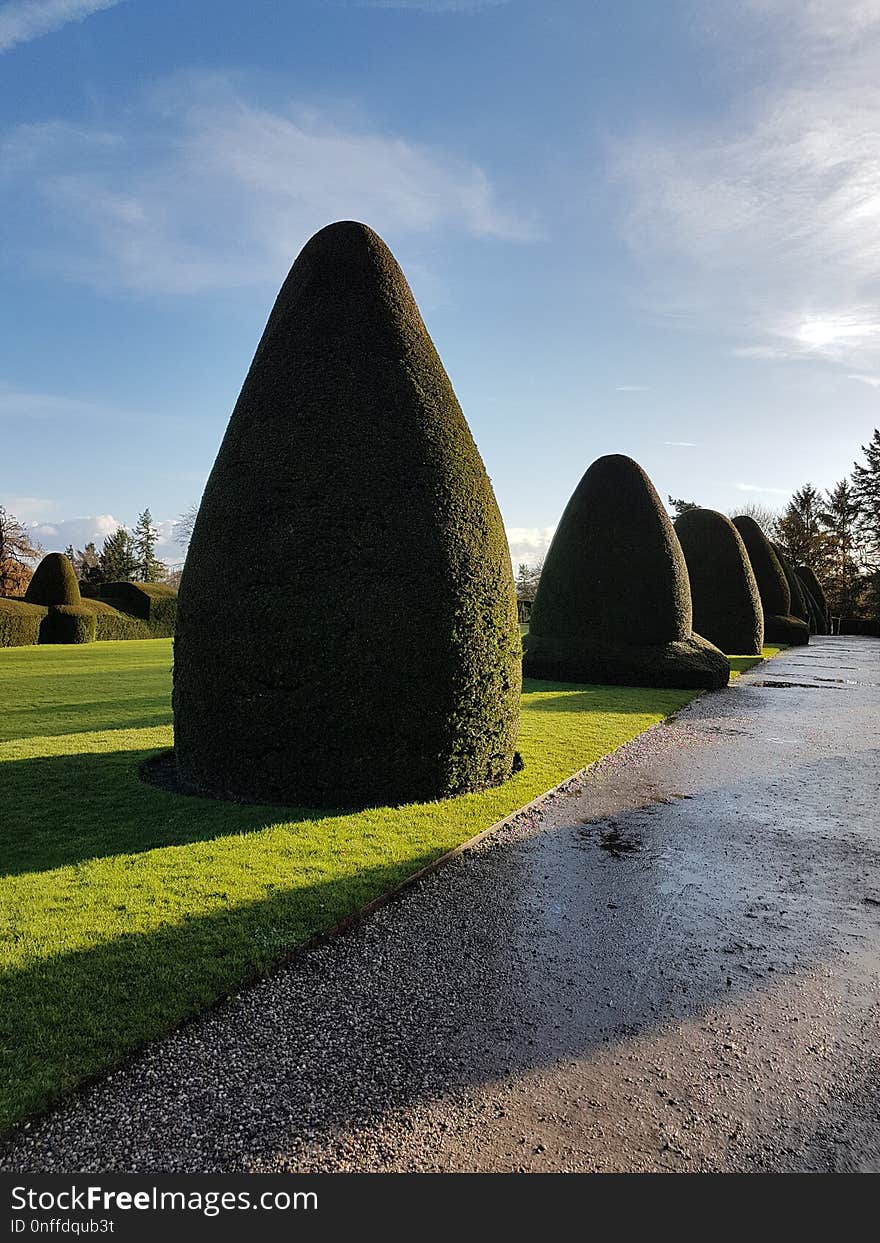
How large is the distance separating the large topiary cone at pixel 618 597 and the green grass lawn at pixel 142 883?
6.93 meters

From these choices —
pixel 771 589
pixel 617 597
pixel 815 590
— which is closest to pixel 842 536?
pixel 815 590

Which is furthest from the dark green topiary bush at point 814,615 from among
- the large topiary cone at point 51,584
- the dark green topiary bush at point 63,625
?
the large topiary cone at point 51,584

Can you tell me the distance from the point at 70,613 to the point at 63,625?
0.54 metres

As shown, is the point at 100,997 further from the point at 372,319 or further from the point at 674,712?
the point at 674,712

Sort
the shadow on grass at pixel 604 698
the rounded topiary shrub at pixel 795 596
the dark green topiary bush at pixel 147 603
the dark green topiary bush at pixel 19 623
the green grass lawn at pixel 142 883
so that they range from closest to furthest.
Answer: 1. the green grass lawn at pixel 142 883
2. the shadow on grass at pixel 604 698
3. the dark green topiary bush at pixel 19 623
4. the dark green topiary bush at pixel 147 603
5. the rounded topiary shrub at pixel 795 596

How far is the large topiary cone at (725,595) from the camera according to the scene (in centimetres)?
2383

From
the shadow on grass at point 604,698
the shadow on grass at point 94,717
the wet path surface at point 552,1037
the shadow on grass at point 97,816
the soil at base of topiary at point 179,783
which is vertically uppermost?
the shadow on grass at point 604,698

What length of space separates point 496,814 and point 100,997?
11.2 ft

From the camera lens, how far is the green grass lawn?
284 cm

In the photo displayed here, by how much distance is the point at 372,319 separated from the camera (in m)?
6.73

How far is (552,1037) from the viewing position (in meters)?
2.86

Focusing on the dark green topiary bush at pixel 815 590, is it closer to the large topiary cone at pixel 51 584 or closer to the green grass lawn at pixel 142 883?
the large topiary cone at pixel 51 584

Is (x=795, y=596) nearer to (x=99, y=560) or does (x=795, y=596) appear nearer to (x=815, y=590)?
(x=815, y=590)

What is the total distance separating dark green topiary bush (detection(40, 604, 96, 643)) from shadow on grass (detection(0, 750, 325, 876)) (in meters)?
23.0
